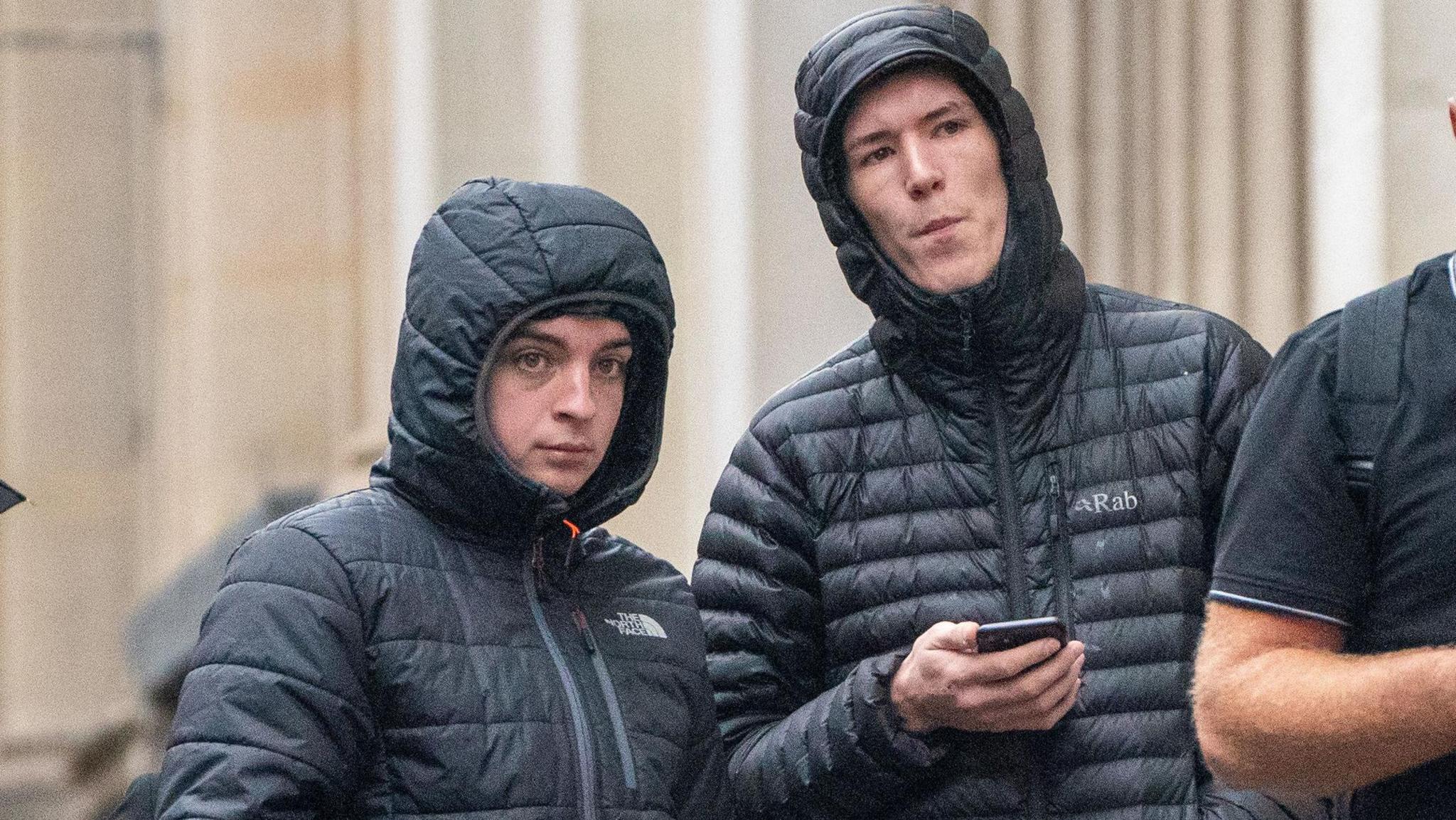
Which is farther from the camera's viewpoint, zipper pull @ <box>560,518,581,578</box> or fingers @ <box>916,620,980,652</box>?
zipper pull @ <box>560,518,581,578</box>

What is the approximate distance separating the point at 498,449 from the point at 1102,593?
0.78 m

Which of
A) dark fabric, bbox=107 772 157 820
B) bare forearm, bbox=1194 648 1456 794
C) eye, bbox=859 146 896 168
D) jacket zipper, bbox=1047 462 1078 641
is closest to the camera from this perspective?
bare forearm, bbox=1194 648 1456 794

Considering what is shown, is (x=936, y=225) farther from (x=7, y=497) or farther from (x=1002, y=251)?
(x=7, y=497)

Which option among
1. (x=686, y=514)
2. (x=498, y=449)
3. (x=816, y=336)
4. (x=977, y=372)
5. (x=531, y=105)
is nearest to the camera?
(x=498, y=449)

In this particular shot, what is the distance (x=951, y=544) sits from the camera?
137 inches

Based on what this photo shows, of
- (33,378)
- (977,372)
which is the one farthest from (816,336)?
(33,378)

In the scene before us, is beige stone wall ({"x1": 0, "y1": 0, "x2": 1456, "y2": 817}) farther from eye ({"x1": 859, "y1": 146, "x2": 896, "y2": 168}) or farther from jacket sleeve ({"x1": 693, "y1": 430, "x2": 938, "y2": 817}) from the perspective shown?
jacket sleeve ({"x1": 693, "y1": 430, "x2": 938, "y2": 817})

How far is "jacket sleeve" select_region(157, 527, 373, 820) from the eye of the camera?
2.95m

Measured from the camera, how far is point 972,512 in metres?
3.48

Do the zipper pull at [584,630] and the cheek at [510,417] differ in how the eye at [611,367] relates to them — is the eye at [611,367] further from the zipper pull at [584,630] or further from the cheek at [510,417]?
the zipper pull at [584,630]

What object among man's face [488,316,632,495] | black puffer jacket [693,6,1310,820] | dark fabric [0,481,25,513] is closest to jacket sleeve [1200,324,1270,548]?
black puffer jacket [693,6,1310,820]

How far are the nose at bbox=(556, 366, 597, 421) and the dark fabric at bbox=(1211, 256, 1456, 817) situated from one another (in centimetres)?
83

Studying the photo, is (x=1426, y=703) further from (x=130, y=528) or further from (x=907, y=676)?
(x=130, y=528)

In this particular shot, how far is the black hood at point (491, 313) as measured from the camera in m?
3.25
